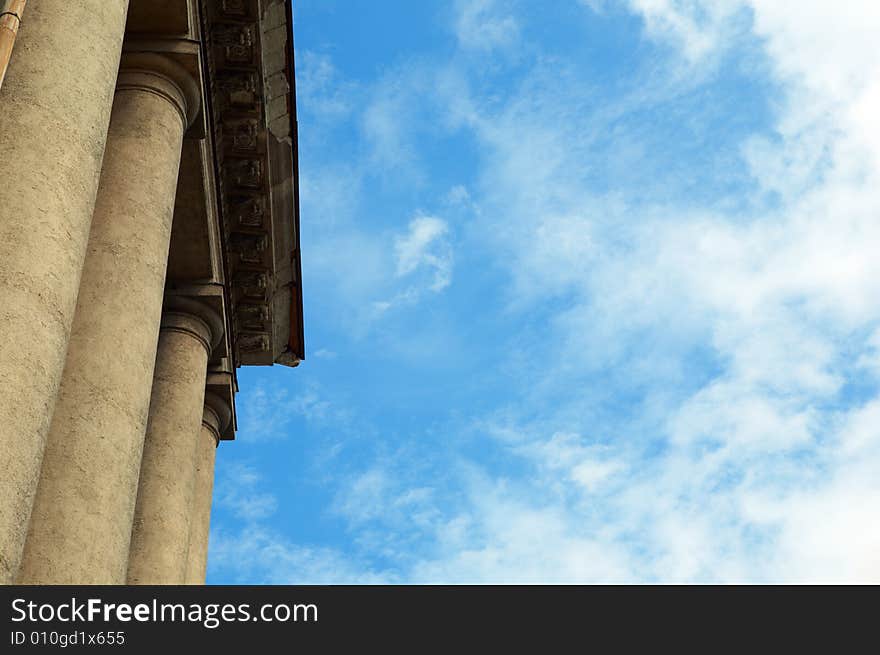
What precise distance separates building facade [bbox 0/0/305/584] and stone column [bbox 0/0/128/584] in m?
0.03

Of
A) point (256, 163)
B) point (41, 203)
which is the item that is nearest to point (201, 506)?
point (256, 163)

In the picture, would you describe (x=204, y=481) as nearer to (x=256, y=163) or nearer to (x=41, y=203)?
(x=256, y=163)

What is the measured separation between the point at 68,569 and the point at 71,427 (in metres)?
2.49

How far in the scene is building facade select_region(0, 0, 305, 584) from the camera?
14.2 metres

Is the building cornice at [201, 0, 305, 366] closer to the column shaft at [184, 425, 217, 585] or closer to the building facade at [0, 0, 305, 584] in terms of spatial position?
the building facade at [0, 0, 305, 584]

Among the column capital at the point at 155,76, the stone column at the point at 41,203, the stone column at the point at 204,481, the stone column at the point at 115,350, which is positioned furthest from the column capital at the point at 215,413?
the stone column at the point at 41,203

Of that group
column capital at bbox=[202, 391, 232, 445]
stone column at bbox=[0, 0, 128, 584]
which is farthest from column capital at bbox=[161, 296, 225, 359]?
stone column at bbox=[0, 0, 128, 584]

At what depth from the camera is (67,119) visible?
15812 millimetres

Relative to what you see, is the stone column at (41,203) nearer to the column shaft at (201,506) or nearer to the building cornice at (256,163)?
the building cornice at (256,163)

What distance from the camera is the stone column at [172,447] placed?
27.6 metres
